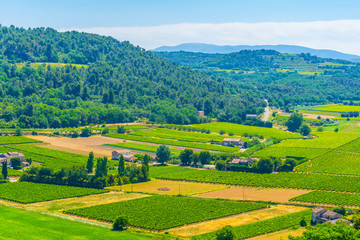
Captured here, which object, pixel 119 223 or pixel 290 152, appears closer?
pixel 119 223

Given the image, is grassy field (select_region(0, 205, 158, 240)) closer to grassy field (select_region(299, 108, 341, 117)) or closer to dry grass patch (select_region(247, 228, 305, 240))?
dry grass patch (select_region(247, 228, 305, 240))

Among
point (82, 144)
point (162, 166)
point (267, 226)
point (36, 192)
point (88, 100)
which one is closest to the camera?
point (267, 226)

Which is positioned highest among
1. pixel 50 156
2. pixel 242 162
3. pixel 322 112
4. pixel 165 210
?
pixel 322 112

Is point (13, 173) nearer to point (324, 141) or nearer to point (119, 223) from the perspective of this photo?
point (119, 223)

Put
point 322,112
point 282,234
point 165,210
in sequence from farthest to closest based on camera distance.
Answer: point 322,112 < point 165,210 < point 282,234

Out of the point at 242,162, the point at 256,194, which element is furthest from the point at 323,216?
the point at 242,162

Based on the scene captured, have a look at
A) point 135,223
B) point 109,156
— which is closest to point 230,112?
point 109,156

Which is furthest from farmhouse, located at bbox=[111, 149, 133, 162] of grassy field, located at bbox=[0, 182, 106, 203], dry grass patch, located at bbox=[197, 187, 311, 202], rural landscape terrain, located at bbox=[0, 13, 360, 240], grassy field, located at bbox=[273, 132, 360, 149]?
grassy field, located at bbox=[273, 132, 360, 149]
